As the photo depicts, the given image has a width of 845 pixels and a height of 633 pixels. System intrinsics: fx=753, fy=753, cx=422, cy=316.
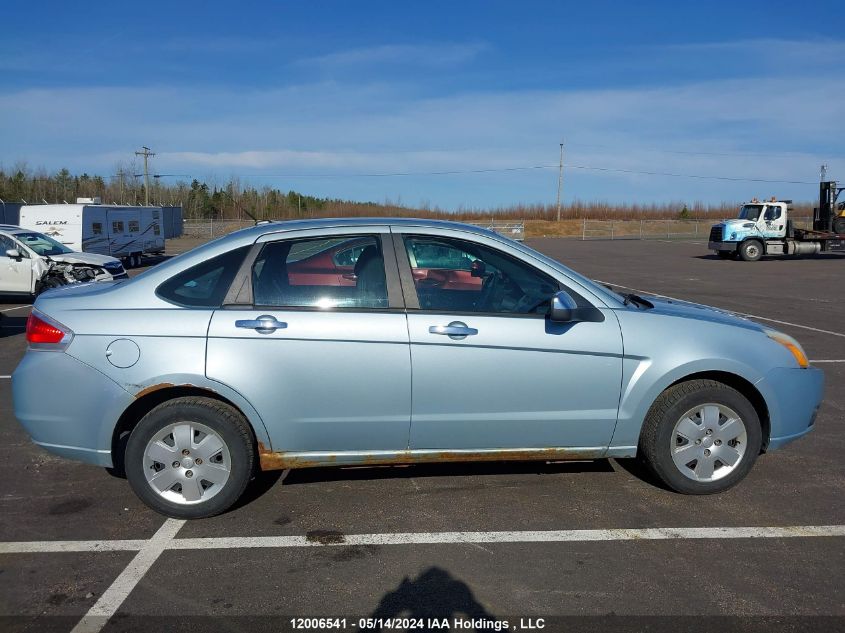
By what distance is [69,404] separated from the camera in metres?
4.32

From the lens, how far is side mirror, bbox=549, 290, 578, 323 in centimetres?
432

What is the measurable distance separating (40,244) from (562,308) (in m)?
15.5

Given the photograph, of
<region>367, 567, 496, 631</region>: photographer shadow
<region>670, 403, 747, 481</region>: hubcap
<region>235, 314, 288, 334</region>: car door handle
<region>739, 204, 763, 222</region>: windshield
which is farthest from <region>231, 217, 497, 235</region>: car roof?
<region>739, 204, 763, 222</region>: windshield

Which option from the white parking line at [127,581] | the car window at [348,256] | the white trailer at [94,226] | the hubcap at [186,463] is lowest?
the white parking line at [127,581]

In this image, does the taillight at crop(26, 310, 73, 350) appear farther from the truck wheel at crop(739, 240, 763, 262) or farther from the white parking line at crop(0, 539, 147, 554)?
the truck wheel at crop(739, 240, 763, 262)

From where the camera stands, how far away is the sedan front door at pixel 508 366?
14.3 ft

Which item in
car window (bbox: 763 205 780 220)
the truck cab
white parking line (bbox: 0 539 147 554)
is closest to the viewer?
white parking line (bbox: 0 539 147 554)

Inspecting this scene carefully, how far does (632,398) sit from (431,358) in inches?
49.2

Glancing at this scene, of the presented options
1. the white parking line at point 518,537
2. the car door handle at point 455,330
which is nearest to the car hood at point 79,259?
the white parking line at point 518,537

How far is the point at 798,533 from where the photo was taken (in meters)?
4.21

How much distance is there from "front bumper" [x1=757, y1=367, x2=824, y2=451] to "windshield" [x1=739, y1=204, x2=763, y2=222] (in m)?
29.2

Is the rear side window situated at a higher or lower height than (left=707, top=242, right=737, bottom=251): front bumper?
lower

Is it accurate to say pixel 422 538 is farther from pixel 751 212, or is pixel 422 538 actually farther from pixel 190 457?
pixel 751 212

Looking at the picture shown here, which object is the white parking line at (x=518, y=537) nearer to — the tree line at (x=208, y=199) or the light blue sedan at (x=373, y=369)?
the light blue sedan at (x=373, y=369)
